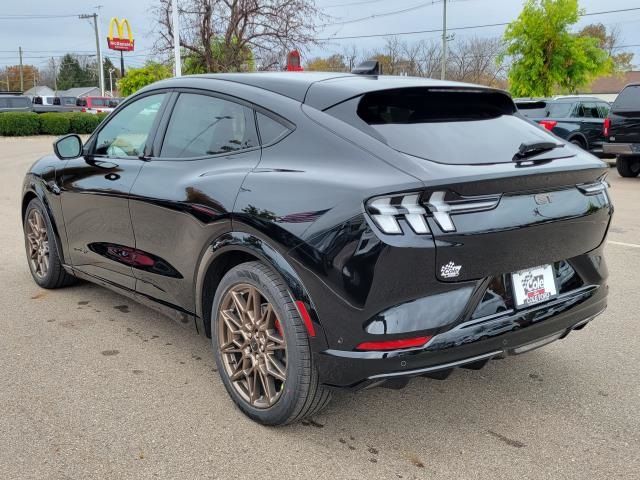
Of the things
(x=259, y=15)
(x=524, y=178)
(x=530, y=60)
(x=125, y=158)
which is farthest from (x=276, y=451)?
(x=530, y=60)

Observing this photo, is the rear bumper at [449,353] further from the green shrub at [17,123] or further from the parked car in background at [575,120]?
the green shrub at [17,123]

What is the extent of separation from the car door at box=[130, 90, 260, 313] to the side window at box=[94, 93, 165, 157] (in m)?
0.21

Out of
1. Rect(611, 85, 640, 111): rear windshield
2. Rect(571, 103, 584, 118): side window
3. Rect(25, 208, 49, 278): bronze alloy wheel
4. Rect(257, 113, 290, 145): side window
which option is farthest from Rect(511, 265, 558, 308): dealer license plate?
Rect(571, 103, 584, 118): side window

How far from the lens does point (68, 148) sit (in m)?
4.50

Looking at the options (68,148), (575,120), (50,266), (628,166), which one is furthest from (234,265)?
(575,120)

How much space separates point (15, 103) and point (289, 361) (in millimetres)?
40064

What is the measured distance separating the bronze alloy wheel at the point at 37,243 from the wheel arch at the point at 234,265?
228cm

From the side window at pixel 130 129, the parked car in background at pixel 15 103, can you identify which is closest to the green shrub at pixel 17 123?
the parked car in background at pixel 15 103

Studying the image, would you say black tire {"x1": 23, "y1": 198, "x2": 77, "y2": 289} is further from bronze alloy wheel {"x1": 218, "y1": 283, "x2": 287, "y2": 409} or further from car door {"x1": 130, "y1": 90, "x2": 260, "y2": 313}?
bronze alloy wheel {"x1": 218, "y1": 283, "x2": 287, "y2": 409}

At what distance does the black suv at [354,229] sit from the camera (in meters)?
2.46

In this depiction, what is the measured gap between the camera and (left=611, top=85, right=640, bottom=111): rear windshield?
1277cm

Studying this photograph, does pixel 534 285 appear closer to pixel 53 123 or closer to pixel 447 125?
pixel 447 125

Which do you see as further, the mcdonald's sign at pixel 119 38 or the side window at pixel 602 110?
the mcdonald's sign at pixel 119 38

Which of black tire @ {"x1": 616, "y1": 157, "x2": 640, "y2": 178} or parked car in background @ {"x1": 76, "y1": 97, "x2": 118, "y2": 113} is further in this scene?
parked car in background @ {"x1": 76, "y1": 97, "x2": 118, "y2": 113}
